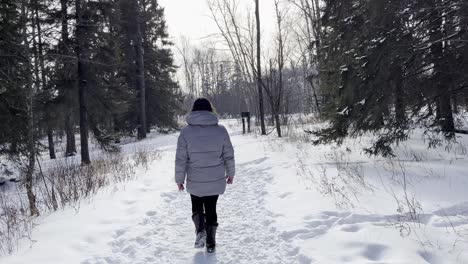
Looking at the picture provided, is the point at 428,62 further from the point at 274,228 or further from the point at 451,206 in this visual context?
the point at 274,228

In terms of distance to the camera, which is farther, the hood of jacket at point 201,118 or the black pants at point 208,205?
the black pants at point 208,205

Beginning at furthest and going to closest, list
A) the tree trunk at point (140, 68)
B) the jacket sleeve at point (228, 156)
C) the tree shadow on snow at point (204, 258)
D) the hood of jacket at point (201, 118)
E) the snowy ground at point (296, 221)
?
the tree trunk at point (140, 68)
the jacket sleeve at point (228, 156)
the hood of jacket at point (201, 118)
the tree shadow on snow at point (204, 258)
the snowy ground at point (296, 221)

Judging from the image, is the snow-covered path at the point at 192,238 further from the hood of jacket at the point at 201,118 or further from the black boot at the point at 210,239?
the hood of jacket at the point at 201,118

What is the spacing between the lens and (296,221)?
5.11m

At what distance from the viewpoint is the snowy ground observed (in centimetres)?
391

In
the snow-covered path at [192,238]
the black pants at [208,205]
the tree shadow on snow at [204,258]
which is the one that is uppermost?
the black pants at [208,205]

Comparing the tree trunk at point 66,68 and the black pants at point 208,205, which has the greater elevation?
the tree trunk at point 66,68

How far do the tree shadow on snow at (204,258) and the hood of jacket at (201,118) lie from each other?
5.49 feet

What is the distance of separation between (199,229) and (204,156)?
1.03 metres

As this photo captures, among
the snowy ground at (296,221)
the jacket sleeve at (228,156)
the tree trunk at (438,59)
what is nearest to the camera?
the snowy ground at (296,221)

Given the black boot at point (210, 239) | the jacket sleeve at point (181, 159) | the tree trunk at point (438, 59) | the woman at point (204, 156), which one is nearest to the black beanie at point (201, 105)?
the woman at point (204, 156)

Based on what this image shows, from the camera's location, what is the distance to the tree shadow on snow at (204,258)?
410cm

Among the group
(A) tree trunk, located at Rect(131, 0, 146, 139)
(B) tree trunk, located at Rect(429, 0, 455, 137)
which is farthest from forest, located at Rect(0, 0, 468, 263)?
(A) tree trunk, located at Rect(131, 0, 146, 139)

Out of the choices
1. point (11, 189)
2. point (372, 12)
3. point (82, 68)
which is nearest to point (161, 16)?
point (82, 68)
